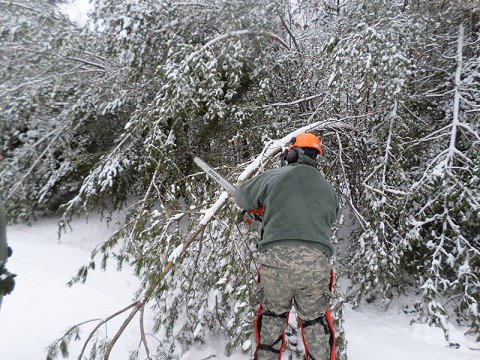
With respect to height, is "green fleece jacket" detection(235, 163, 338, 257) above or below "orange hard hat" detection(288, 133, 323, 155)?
below

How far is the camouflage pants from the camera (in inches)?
90.8

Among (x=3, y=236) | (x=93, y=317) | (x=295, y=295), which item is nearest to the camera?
(x=3, y=236)

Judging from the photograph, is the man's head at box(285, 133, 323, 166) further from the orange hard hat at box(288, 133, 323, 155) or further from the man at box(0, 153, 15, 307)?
the man at box(0, 153, 15, 307)

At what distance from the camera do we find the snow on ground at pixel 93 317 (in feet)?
10.7

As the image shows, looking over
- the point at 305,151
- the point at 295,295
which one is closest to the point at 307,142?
the point at 305,151

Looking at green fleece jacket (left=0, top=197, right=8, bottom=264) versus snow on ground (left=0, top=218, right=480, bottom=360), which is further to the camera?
snow on ground (left=0, top=218, right=480, bottom=360)

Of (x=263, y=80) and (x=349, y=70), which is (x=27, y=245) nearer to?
(x=263, y=80)

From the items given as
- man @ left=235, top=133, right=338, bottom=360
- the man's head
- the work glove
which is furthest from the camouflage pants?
the work glove

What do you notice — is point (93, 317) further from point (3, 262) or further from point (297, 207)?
point (297, 207)

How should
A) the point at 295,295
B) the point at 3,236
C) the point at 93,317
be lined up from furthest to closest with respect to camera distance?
the point at 93,317 → the point at 295,295 → the point at 3,236

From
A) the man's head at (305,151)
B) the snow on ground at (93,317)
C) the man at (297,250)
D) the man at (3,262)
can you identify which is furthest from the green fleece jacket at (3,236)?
the man's head at (305,151)

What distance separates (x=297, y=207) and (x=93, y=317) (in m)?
2.82

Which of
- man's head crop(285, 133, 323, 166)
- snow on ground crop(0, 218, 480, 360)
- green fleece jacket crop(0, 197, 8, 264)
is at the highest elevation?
man's head crop(285, 133, 323, 166)

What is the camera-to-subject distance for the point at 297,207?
2.29 metres
